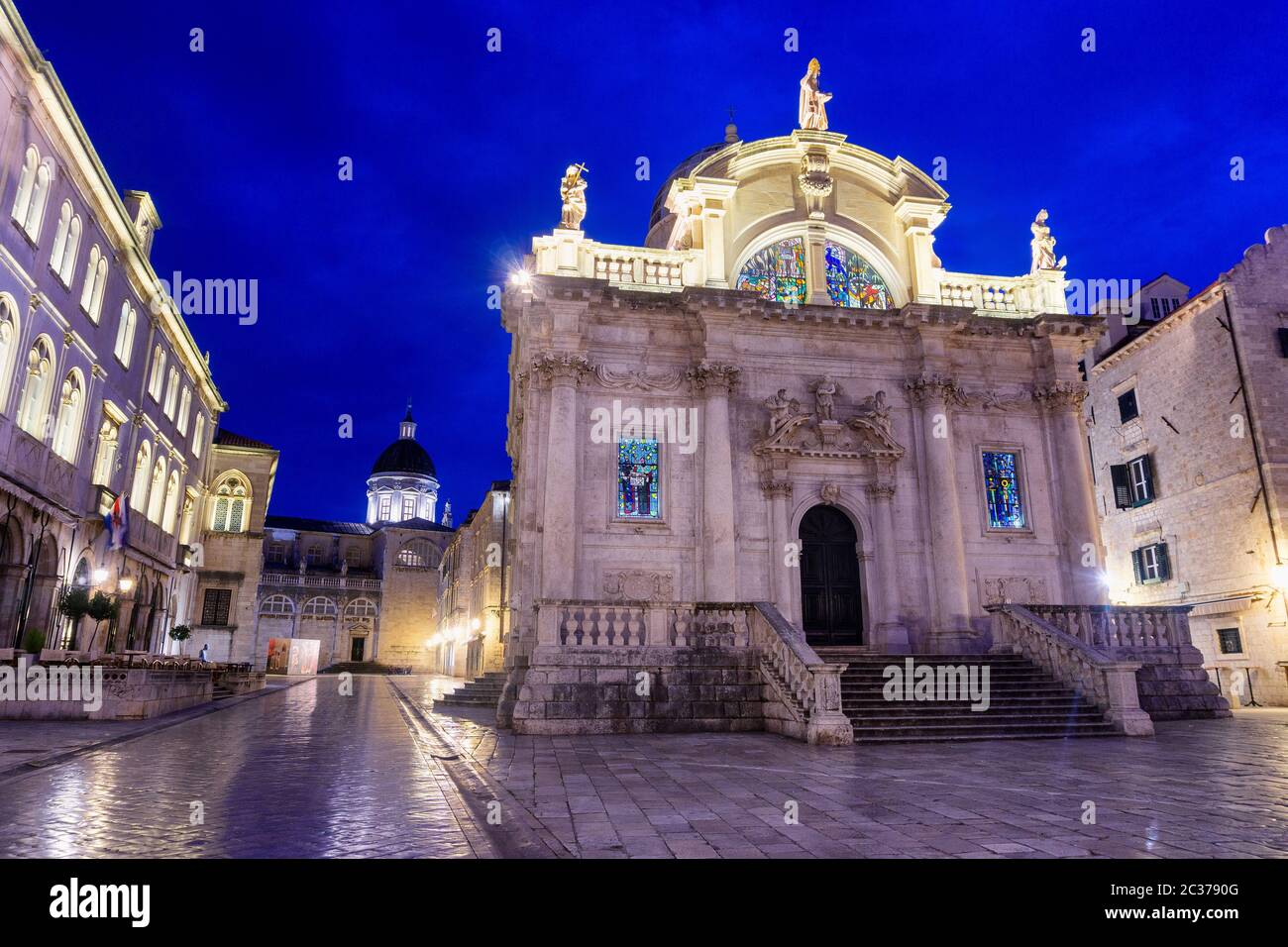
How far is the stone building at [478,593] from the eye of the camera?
34875 millimetres

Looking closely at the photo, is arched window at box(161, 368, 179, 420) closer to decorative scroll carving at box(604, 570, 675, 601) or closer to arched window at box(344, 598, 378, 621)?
decorative scroll carving at box(604, 570, 675, 601)

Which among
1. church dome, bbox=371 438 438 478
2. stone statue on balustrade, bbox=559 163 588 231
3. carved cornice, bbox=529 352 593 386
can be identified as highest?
church dome, bbox=371 438 438 478

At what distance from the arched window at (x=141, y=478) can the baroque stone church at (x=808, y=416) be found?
17240 mm

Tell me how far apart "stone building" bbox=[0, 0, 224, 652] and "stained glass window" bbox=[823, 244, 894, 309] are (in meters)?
20.9

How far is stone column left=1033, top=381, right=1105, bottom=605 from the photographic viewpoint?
21.1 m

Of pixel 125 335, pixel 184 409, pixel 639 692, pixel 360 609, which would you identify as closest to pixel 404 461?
pixel 360 609

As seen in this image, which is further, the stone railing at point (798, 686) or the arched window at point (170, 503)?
the arched window at point (170, 503)

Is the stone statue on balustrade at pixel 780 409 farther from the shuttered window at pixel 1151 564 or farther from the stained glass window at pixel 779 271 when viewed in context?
the shuttered window at pixel 1151 564

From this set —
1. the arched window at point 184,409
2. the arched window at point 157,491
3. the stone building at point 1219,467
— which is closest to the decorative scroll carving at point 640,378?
the stone building at point 1219,467

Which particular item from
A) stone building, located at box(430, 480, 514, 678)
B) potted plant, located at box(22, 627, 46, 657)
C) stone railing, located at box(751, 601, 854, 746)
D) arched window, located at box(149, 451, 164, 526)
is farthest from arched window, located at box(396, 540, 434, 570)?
stone railing, located at box(751, 601, 854, 746)

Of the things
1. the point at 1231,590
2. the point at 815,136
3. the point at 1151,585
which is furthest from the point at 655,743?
the point at 1151,585

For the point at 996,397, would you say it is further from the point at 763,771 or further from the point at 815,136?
the point at 763,771

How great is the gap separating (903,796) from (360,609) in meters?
67.8
